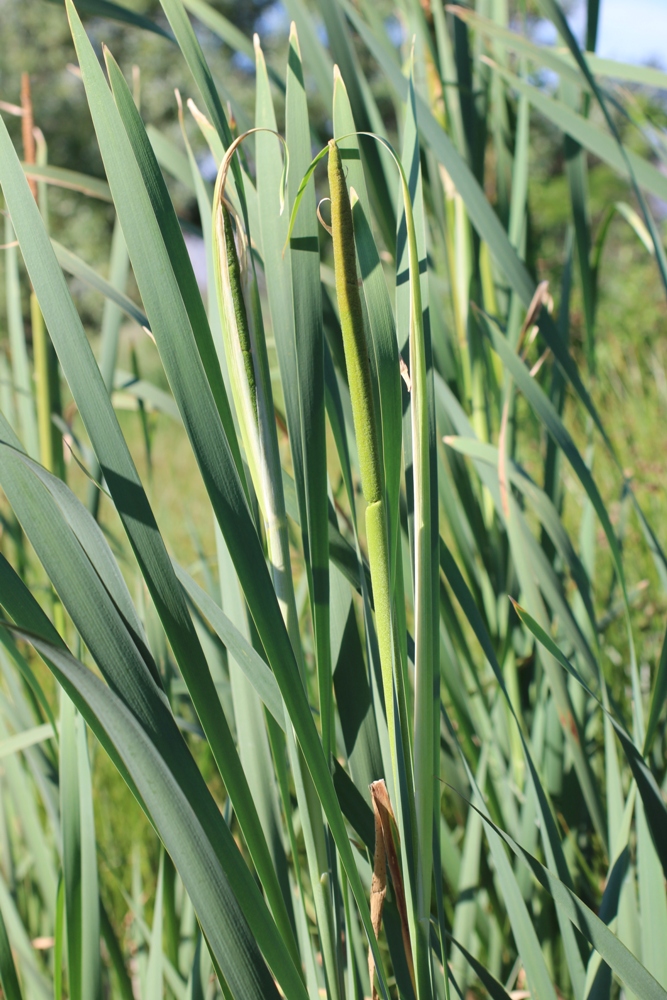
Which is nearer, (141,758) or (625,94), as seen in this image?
(141,758)

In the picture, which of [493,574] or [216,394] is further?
[493,574]

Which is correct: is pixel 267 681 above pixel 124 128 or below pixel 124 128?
below

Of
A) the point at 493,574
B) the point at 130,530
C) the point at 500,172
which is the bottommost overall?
the point at 493,574

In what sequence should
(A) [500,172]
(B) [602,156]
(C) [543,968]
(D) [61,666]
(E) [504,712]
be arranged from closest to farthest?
1. (D) [61,666]
2. (C) [543,968]
3. (B) [602,156]
4. (E) [504,712]
5. (A) [500,172]

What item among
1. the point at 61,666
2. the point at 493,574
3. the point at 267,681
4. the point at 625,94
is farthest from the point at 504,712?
the point at 625,94

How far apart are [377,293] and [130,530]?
0.15 metres

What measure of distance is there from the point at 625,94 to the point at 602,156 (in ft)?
0.90

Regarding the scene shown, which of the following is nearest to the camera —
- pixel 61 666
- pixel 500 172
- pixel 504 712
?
pixel 61 666

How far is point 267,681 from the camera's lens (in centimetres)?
34

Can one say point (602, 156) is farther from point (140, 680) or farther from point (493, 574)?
point (140, 680)

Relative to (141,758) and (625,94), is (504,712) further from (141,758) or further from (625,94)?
(625,94)

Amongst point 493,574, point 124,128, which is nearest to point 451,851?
point 493,574

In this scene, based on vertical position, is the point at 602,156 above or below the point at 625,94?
below

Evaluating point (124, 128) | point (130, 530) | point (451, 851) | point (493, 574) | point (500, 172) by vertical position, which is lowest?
point (451, 851)
